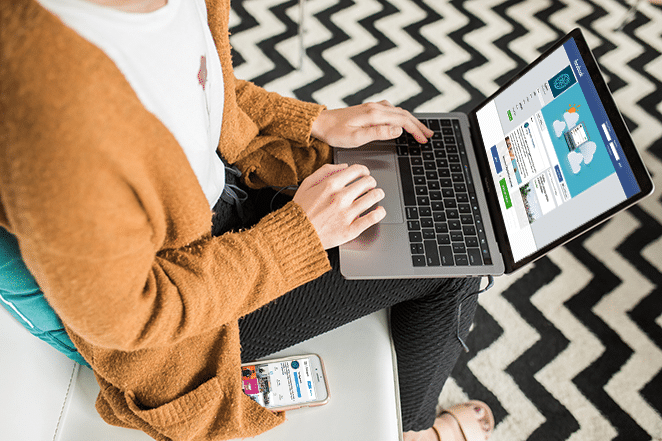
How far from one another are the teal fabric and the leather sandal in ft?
2.65

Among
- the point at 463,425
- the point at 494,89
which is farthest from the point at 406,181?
the point at 494,89

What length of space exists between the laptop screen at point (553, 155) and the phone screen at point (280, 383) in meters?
0.38

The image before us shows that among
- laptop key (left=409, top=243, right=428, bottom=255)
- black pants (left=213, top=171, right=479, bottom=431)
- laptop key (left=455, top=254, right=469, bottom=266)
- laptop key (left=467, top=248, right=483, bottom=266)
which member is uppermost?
laptop key (left=467, top=248, right=483, bottom=266)

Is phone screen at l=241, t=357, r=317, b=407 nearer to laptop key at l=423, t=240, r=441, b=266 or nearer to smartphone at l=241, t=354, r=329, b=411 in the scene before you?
smartphone at l=241, t=354, r=329, b=411

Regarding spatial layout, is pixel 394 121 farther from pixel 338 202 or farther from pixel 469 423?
pixel 469 423

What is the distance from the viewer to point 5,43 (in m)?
0.32

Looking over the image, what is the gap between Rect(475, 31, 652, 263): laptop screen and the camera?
0.64m

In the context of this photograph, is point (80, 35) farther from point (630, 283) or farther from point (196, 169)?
point (630, 283)

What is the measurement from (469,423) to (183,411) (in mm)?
716

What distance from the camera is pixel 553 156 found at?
719 mm

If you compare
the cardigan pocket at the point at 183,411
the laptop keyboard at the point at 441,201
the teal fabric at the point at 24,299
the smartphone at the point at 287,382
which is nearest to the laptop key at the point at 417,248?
the laptop keyboard at the point at 441,201

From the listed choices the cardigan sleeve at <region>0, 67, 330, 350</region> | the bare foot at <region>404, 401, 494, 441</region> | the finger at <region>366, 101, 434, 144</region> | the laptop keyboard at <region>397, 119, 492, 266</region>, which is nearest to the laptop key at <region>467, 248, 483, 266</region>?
the laptop keyboard at <region>397, 119, 492, 266</region>

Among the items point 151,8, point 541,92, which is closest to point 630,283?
point 541,92

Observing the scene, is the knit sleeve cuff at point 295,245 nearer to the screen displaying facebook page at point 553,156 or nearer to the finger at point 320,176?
the finger at point 320,176
